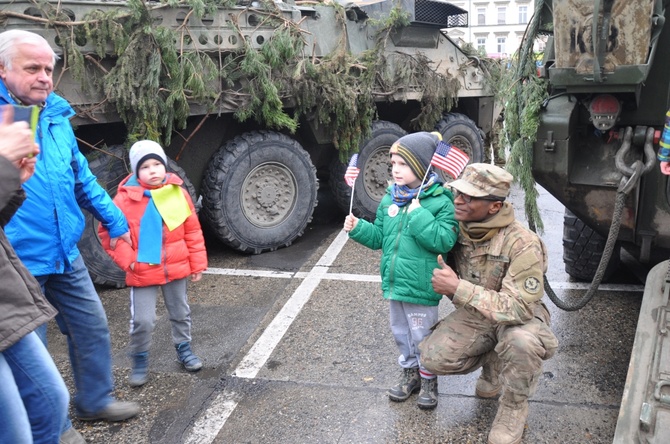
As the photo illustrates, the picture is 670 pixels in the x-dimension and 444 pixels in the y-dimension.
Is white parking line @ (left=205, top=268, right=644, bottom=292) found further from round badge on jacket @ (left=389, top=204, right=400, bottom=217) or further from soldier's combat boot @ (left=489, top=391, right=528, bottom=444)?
soldier's combat boot @ (left=489, top=391, right=528, bottom=444)

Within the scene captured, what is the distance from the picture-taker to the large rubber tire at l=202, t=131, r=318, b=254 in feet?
18.3

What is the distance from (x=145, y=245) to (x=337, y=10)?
395 cm

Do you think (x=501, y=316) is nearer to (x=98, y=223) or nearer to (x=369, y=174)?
(x=98, y=223)

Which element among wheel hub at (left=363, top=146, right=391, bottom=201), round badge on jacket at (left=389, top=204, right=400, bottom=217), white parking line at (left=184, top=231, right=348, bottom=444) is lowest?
white parking line at (left=184, top=231, right=348, bottom=444)

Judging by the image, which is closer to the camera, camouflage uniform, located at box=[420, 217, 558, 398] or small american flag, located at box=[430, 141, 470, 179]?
camouflage uniform, located at box=[420, 217, 558, 398]

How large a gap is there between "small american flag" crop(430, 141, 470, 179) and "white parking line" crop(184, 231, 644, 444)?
1.59 meters

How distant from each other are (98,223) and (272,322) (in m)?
1.59

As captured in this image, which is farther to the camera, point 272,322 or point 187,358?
point 272,322

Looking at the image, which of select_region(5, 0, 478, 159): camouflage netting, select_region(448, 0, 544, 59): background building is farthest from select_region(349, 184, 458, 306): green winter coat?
select_region(448, 0, 544, 59): background building

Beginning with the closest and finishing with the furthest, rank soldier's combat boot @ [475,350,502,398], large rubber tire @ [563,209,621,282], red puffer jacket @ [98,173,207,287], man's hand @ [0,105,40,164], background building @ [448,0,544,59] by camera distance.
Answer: man's hand @ [0,105,40,164] → soldier's combat boot @ [475,350,502,398] → red puffer jacket @ [98,173,207,287] → large rubber tire @ [563,209,621,282] → background building @ [448,0,544,59]

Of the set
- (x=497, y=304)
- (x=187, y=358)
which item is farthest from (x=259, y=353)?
(x=497, y=304)

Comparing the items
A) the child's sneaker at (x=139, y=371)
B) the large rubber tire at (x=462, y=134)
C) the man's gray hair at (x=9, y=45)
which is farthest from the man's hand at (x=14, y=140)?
the large rubber tire at (x=462, y=134)

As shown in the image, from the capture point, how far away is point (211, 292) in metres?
5.04

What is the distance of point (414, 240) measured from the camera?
3102mm
